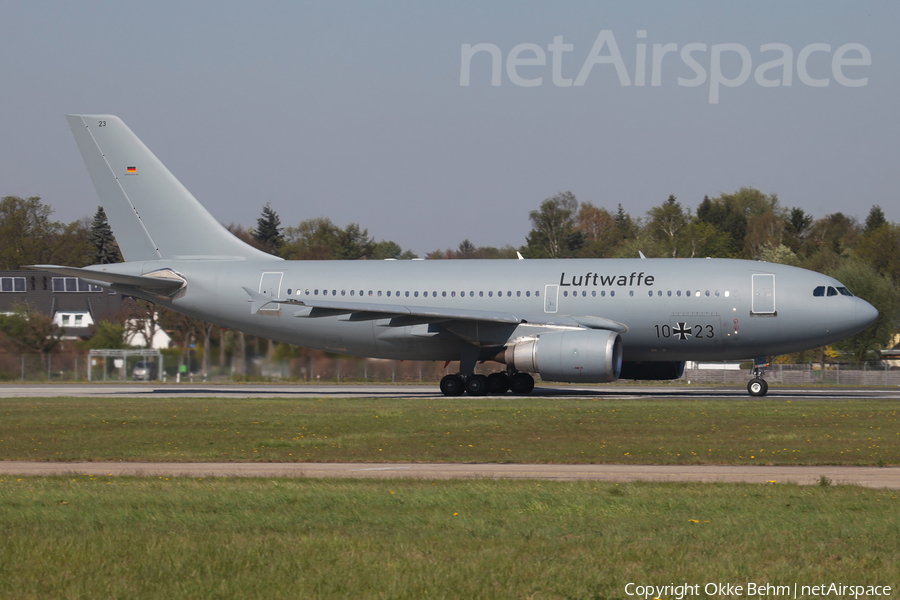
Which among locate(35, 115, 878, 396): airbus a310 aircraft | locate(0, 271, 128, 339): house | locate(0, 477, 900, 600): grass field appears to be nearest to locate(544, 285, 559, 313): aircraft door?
locate(35, 115, 878, 396): airbus a310 aircraft

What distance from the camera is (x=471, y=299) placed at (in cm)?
3431

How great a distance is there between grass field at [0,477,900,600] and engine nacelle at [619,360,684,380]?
23.0 meters

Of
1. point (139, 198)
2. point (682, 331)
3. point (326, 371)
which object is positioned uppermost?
point (139, 198)

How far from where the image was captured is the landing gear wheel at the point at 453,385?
1332 inches

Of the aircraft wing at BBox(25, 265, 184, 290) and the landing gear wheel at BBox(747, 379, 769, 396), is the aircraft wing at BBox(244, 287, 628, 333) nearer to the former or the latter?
the aircraft wing at BBox(25, 265, 184, 290)

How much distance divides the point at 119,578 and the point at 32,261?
109m

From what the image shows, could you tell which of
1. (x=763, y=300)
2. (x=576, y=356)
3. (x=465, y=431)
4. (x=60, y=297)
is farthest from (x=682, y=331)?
(x=60, y=297)

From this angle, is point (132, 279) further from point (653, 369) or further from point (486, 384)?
point (653, 369)

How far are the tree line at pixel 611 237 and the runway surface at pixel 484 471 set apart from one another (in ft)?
195

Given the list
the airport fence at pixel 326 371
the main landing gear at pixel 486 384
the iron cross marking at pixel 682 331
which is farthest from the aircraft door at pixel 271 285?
the iron cross marking at pixel 682 331

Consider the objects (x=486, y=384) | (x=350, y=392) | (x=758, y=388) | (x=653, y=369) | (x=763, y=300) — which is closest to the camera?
(x=763, y=300)

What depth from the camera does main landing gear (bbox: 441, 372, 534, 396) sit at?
111 ft

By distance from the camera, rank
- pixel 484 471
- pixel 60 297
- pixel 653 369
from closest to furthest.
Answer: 1. pixel 484 471
2. pixel 653 369
3. pixel 60 297

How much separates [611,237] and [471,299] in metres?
99.9
